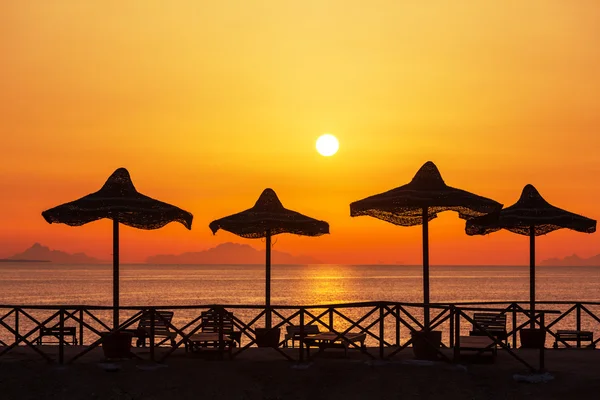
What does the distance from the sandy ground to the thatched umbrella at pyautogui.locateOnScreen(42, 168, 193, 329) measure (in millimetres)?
1802

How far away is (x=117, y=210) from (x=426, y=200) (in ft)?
20.0

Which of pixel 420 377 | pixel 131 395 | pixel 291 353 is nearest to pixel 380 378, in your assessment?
pixel 420 377

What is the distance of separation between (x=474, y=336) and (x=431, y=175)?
11.0 feet

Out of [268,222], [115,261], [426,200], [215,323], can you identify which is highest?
[426,200]

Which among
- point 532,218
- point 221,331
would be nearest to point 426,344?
point 221,331

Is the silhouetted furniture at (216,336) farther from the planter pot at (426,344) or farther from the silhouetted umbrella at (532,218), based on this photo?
the silhouetted umbrella at (532,218)

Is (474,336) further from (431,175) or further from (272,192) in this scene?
(272,192)

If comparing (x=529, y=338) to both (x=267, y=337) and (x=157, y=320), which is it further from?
(x=157, y=320)

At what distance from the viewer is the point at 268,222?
1917 cm

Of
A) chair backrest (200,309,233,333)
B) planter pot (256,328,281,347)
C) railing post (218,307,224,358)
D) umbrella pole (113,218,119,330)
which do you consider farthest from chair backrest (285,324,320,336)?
umbrella pole (113,218,119,330)

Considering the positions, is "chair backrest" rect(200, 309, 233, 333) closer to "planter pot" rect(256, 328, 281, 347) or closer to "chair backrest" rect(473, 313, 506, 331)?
"planter pot" rect(256, 328, 281, 347)

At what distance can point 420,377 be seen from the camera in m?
15.4

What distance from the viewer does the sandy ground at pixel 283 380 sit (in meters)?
14.9

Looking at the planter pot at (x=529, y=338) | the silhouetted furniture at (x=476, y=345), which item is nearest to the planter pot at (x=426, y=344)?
the silhouetted furniture at (x=476, y=345)
